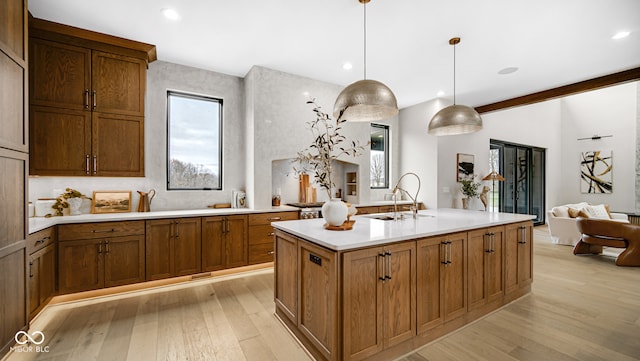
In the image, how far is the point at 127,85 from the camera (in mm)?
3449

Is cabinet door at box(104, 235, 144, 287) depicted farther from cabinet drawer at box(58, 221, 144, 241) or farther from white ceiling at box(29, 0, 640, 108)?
white ceiling at box(29, 0, 640, 108)

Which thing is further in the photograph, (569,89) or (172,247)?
(569,89)

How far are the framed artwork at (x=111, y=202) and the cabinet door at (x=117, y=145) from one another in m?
0.42

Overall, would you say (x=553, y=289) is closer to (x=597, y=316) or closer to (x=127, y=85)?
(x=597, y=316)

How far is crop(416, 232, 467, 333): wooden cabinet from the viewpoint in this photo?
2.21 m

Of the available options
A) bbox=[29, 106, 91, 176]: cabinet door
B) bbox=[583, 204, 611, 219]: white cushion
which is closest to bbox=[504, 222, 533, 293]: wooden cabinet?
bbox=[583, 204, 611, 219]: white cushion

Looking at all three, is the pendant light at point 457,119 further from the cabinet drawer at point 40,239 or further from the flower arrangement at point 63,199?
the flower arrangement at point 63,199

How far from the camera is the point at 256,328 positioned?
251 centimetres

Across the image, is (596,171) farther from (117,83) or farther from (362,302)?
(117,83)

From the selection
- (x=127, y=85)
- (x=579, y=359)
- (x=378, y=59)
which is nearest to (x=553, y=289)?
(x=579, y=359)

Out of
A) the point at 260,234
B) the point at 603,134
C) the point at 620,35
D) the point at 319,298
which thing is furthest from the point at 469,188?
the point at 603,134

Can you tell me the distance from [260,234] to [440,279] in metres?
2.59

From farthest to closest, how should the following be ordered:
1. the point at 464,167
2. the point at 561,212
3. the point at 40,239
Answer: the point at 464,167
the point at 561,212
the point at 40,239

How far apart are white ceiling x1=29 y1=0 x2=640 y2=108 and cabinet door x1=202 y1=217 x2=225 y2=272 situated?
7.66 ft
